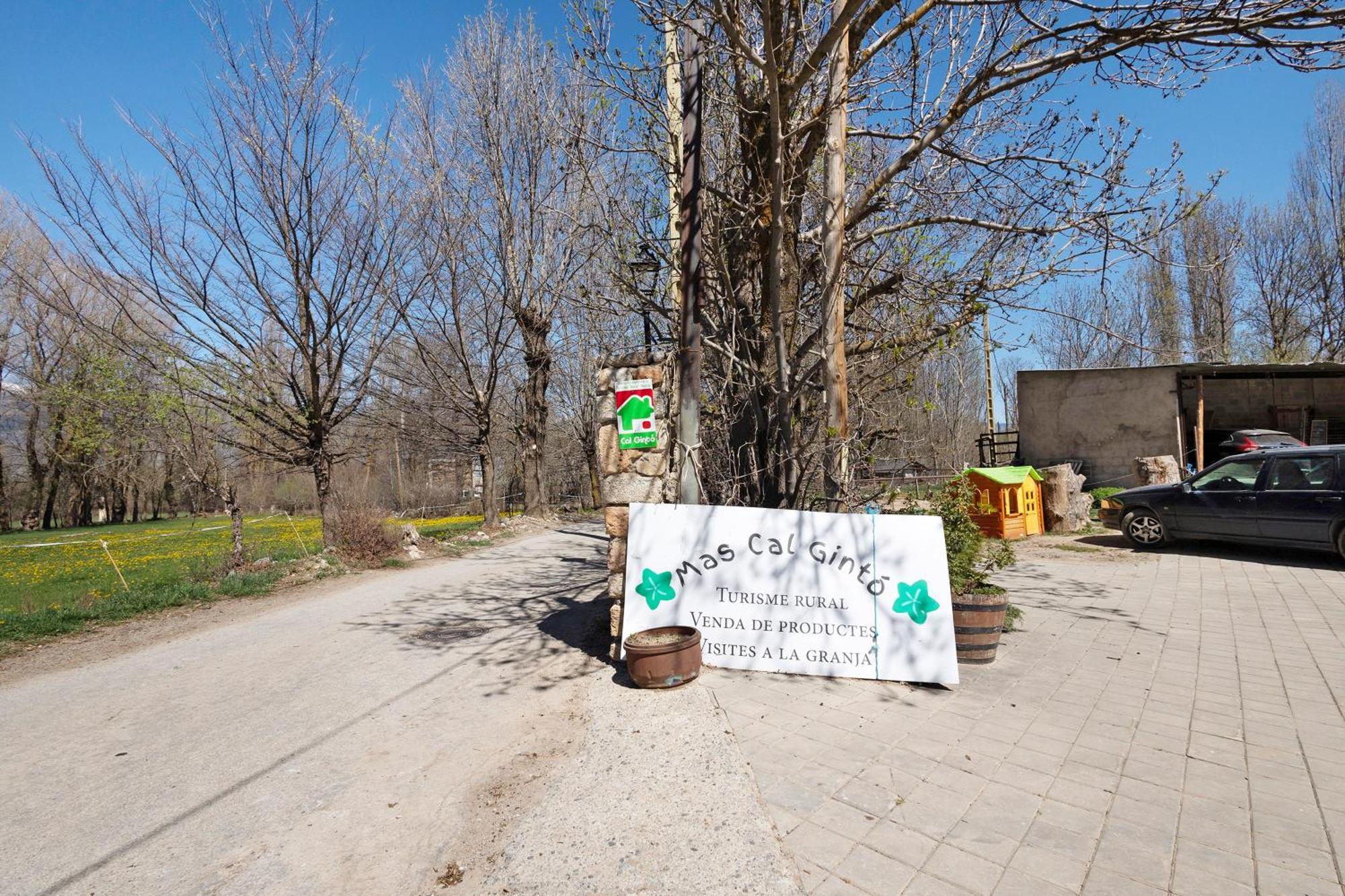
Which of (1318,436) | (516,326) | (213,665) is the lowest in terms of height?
(213,665)

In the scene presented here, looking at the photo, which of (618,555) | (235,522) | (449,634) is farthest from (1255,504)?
(235,522)

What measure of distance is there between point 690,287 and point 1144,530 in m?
8.86

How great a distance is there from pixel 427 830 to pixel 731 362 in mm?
5187

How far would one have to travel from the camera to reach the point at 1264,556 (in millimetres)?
8664

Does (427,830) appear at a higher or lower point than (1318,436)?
lower

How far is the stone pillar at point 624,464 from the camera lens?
5.37 m

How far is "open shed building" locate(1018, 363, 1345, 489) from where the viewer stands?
15.1 meters

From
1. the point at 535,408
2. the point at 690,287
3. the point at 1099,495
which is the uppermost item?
the point at 535,408

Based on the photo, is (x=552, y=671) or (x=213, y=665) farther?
(x=213, y=665)

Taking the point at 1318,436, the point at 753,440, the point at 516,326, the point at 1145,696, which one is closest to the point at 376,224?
the point at 516,326

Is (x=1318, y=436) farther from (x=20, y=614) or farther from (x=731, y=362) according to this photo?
(x=20, y=614)

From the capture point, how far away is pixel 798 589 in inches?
190

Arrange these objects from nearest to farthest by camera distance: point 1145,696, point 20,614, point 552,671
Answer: point 1145,696, point 552,671, point 20,614

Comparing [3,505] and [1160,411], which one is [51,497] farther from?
[1160,411]
